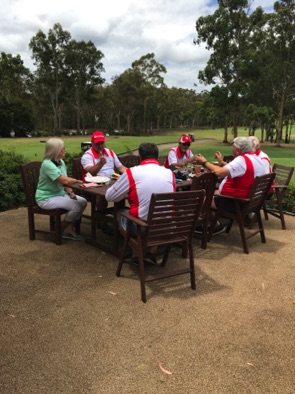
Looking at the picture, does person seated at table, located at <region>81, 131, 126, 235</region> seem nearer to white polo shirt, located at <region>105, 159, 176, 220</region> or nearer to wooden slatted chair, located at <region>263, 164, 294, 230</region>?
white polo shirt, located at <region>105, 159, 176, 220</region>

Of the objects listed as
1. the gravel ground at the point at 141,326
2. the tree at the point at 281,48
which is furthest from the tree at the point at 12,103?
the gravel ground at the point at 141,326

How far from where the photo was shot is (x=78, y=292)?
11.3ft

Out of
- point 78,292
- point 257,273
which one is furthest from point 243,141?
point 78,292

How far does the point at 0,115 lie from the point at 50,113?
718 inches

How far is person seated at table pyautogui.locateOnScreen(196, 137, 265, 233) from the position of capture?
4473 mm

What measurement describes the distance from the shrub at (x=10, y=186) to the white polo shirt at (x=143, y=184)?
13.0ft

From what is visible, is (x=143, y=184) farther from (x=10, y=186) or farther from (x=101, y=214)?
(x=10, y=186)

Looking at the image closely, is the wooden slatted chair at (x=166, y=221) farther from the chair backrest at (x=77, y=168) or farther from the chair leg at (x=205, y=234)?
the chair backrest at (x=77, y=168)

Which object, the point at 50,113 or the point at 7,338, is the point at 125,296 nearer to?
the point at 7,338

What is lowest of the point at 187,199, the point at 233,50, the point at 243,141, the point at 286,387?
the point at 286,387

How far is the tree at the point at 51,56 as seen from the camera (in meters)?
49.8

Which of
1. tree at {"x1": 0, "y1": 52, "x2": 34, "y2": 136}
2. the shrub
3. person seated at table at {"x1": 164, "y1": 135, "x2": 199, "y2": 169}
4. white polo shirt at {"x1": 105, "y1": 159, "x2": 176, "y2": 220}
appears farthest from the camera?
tree at {"x1": 0, "y1": 52, "x2": 34, "y2": 136}

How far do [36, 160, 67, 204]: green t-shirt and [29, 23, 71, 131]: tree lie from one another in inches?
2054

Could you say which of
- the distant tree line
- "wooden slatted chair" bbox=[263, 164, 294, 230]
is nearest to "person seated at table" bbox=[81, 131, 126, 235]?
"wooden slatted chair" bbox=[263, 164, 294, 230]
